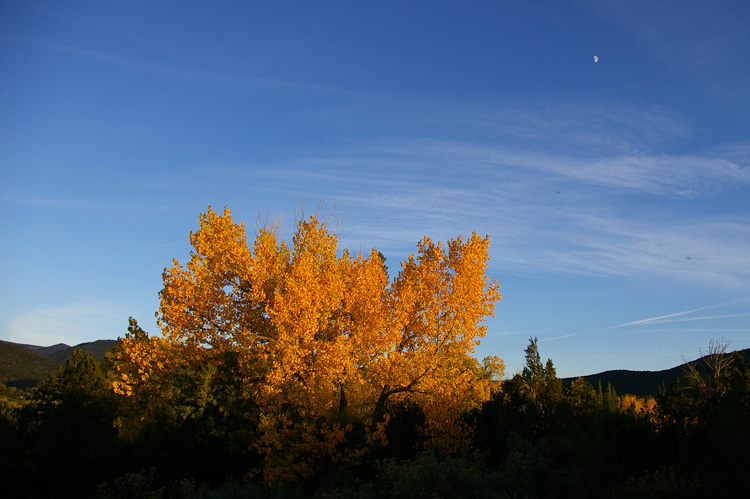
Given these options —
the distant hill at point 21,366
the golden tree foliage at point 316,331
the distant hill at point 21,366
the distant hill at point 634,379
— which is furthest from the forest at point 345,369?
the distant hill at point 21,366

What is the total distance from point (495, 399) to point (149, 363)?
1313 cm

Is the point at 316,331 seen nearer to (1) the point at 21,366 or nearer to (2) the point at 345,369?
(2) the point at 345,369

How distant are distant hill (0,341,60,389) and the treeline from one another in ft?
304

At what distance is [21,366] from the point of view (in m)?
119

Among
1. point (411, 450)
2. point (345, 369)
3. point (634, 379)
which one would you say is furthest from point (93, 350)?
point (345, 369)

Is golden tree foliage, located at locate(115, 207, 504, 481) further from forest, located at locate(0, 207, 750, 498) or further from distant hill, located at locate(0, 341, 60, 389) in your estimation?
distant hill, located at locate(0, 341, 60, 389)

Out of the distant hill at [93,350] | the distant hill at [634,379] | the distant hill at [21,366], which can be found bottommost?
the distant hill at [634,379]

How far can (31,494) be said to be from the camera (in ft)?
75.4

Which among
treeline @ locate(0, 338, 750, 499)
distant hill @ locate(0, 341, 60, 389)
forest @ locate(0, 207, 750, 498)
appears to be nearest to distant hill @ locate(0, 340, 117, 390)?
distant hill @ locate(0, 341, 60, 389)

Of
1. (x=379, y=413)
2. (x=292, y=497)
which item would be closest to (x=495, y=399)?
(x=379, y=413)

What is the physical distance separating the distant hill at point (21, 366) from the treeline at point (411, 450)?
304 feet

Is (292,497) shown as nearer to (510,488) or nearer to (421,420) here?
(510,488)

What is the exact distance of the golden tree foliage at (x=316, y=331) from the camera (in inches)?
642

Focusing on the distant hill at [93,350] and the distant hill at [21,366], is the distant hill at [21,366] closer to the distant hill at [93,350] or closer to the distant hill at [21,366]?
the distant hill at [21,366]
